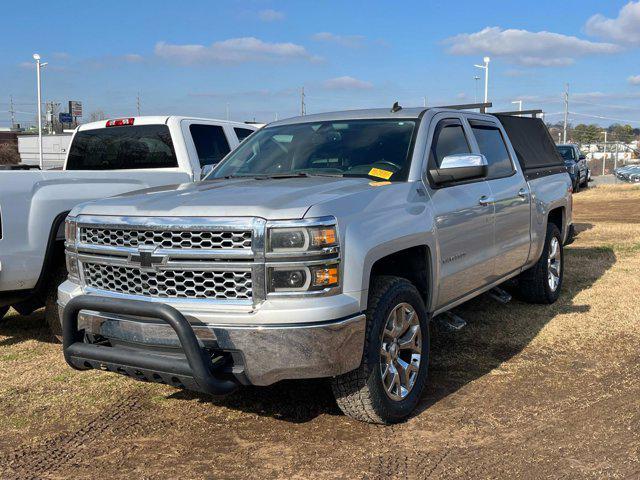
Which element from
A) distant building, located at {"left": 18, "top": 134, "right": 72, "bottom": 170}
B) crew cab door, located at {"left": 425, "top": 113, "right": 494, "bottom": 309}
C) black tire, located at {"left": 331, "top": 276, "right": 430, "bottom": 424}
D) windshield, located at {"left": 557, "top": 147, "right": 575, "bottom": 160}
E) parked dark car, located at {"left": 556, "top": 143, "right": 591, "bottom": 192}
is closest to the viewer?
black tire, located at {"left": 331, "top": 276, "right": 430, "bottom": 424}

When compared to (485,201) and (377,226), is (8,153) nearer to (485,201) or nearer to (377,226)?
(485,201)

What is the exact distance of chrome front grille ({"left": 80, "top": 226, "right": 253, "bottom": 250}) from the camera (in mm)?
3502

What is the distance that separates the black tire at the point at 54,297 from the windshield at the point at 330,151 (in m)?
1.38

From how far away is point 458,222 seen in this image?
4836 mm

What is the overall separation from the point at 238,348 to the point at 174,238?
26.3 inches

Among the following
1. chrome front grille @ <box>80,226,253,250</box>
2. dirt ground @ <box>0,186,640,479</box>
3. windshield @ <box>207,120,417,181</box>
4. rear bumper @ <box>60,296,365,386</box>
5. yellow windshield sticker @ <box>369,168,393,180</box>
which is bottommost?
dirt ground @ <box>0,186,640,479</box>

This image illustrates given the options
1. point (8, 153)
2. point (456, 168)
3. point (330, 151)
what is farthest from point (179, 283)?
point (8, 153)

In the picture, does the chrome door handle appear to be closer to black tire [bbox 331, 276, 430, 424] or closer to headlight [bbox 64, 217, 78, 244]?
black tire [bbox 331, 276, 430, 424]

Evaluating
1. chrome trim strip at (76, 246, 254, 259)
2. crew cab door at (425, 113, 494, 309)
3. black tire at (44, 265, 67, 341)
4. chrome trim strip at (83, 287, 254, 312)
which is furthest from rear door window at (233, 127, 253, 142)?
chrome trim strip at (83, 287, 254, 312)

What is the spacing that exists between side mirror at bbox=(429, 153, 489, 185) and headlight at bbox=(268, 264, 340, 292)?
148cm

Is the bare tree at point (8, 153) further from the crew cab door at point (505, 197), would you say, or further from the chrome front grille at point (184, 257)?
the chrome front grille at point (184, 257)

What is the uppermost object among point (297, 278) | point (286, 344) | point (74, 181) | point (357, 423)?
point (74, 181)

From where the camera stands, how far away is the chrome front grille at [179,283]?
3529 mm

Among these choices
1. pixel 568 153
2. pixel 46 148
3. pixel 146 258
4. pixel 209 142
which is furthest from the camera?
pixel 46 148
